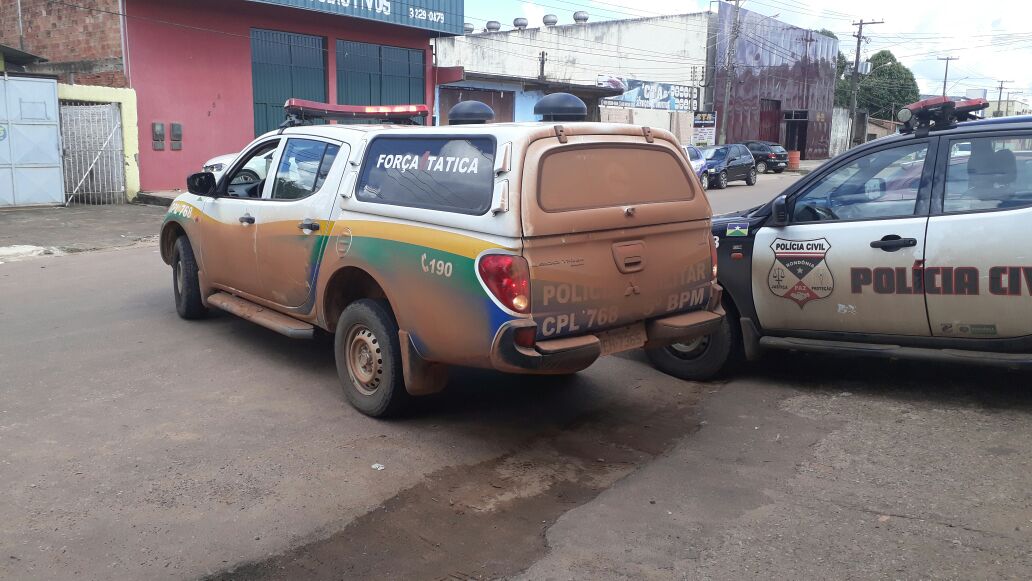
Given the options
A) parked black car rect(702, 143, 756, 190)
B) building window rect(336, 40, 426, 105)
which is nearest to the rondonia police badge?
building window rect(336, 40, 426, 105)

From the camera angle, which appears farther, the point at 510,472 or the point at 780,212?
the point at 780,212

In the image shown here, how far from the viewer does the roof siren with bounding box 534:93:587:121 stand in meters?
5.84

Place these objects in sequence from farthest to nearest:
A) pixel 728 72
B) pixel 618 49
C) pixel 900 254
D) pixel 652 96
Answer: pixel 618 49
pixel 728 72
pixel 652 96
pixel 900 254

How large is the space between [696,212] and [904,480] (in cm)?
193

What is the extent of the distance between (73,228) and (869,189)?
44.8 feet

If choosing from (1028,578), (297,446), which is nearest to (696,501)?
(1028,578)

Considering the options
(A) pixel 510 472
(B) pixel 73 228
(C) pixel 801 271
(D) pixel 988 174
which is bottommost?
(A) pixel 510 472

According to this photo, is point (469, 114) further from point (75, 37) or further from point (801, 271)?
point (75, 37)

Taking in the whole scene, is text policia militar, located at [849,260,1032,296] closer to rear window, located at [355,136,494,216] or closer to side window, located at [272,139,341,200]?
rear window, located at [355,136,494,216]

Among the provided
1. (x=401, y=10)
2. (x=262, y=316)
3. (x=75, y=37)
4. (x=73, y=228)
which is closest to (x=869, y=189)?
(x=262, y=316)

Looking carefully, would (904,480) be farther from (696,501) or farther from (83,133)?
(83,133)

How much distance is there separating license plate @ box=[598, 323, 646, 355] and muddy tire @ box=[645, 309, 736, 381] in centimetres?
116

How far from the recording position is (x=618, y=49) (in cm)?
4784

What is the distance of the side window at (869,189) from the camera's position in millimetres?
5500
